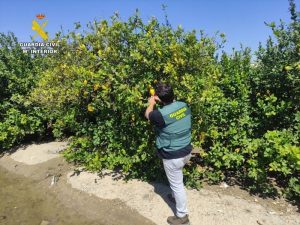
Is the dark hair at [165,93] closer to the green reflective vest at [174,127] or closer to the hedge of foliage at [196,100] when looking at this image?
the green reflective vest at [174,127]

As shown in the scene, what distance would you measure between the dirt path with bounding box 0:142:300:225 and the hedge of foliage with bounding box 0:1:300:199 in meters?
0.27

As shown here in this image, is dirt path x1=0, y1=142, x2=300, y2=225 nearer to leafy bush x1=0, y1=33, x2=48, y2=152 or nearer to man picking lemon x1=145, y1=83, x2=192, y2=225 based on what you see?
man picking lemon x1=145, y1=83, x2=192, y2=225

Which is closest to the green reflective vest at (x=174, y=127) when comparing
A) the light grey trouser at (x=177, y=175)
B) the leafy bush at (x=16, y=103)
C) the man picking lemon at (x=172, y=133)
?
the man picking lemon at (x=172, y=133)

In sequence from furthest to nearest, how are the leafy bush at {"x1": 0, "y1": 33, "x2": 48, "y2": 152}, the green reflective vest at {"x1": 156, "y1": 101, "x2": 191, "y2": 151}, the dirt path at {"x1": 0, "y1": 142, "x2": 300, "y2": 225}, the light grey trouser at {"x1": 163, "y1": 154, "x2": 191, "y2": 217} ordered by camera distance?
the leafy bush at {"x1": 0, "y1": 33, "x2": 48, "y2": 152}
the dirt path at {"x1": 0, "y1": 142, "x2": 300, "y2": 225}
the light grey trouser at {"x1": 163, "y1": 154, "x2": 191, "y2": 217}
the green reflective vest at {"x1": 156, "y1": 101, "x2": 191, "y2": 151}

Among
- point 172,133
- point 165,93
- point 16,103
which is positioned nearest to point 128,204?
point 172,133

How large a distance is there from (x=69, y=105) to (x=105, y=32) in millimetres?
1677

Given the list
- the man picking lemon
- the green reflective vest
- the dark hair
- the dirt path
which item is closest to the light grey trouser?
the man picking lemon

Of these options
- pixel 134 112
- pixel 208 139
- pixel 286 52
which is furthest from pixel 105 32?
pixel 286 52

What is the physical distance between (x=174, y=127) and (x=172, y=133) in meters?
0.08

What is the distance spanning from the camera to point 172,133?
4.30m

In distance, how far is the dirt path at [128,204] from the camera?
15.5ft

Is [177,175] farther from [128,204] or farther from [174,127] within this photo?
[128,204]

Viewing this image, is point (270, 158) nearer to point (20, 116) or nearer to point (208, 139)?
point (208, 139)

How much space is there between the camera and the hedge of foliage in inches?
200
